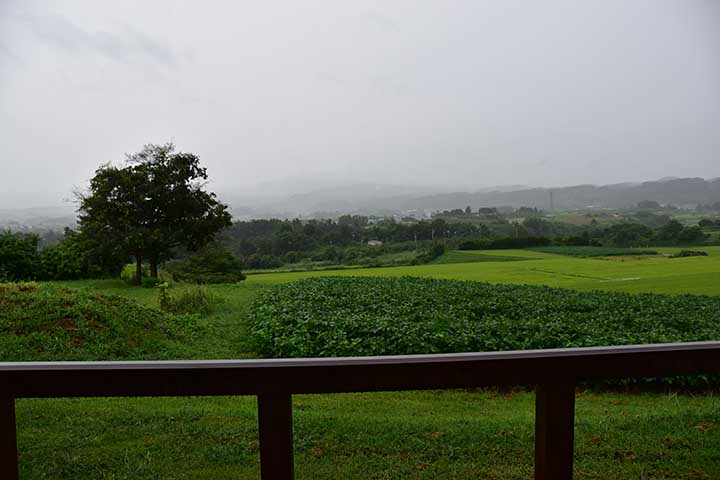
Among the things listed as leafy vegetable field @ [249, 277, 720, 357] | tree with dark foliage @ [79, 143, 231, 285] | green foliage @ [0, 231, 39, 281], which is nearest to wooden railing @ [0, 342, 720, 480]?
leafy vegetable field @ [249, 277, 720, 357]

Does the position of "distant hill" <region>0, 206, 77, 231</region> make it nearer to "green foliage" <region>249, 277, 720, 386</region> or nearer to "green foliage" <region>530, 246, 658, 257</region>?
"green foliage" <region>249, 277, 720, 386</region>

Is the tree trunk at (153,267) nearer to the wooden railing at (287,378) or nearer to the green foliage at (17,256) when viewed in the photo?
the green foliage at (17,256)

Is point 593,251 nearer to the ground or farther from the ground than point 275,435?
nearer to the ground

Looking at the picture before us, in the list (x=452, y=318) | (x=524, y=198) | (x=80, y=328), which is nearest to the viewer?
(x=80, y=328)

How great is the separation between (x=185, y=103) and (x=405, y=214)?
150 inches

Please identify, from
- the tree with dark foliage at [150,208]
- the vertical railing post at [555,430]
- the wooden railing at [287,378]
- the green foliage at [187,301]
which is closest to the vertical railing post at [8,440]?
the wooden railing at [287,378]

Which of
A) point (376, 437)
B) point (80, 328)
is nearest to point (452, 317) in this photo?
point (376, 437)

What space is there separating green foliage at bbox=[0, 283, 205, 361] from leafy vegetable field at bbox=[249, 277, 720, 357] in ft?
3.26

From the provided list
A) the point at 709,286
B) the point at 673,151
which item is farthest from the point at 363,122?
the point at 709,286

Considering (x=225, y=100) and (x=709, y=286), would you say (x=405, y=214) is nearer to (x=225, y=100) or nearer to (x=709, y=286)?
(x=225, y=100)

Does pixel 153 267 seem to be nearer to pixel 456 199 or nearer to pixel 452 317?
pixel 452 317

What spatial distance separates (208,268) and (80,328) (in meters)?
2.05

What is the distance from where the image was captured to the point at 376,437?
2.53 m

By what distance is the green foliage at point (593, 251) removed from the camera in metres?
7.44
